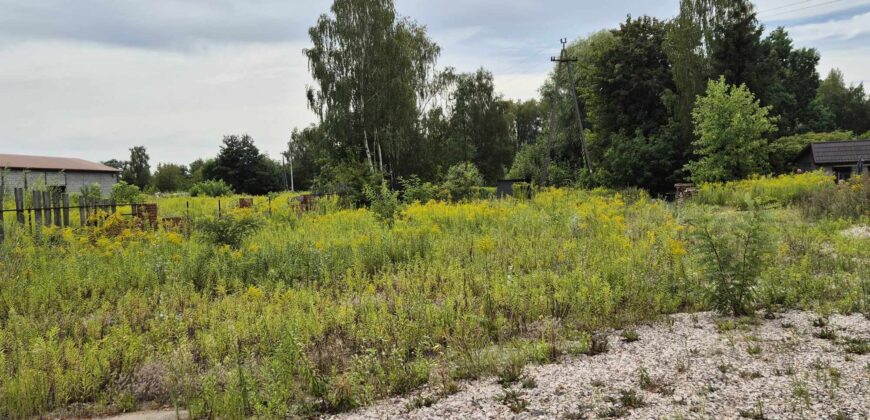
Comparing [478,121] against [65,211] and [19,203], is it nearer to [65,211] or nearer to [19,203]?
[65,211]

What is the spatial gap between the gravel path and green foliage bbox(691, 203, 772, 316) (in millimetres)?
452

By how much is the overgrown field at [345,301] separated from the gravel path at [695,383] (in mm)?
284

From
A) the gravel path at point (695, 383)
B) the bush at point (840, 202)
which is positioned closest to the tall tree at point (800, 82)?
the bush at point (840, 202)

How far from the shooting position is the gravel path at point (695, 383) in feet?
9.66

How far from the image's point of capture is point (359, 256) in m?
7.27

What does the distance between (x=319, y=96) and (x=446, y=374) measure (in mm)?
24249

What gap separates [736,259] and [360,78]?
23430 millimetres

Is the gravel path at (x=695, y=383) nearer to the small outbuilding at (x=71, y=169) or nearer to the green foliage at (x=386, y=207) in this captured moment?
the green foliage at (x=386, y=207)

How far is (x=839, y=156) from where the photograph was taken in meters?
22.1

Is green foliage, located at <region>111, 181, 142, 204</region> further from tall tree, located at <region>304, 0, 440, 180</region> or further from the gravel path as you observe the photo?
the gravel path

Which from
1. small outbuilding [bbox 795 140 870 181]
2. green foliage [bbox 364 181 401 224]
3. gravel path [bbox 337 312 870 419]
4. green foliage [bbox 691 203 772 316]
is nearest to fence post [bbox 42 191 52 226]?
green foliage [bbox 364 181 401 224]

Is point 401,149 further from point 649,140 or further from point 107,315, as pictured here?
point 107,315

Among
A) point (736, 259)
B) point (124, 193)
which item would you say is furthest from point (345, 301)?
point (124, 193)

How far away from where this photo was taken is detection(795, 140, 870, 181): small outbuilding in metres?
21.7
